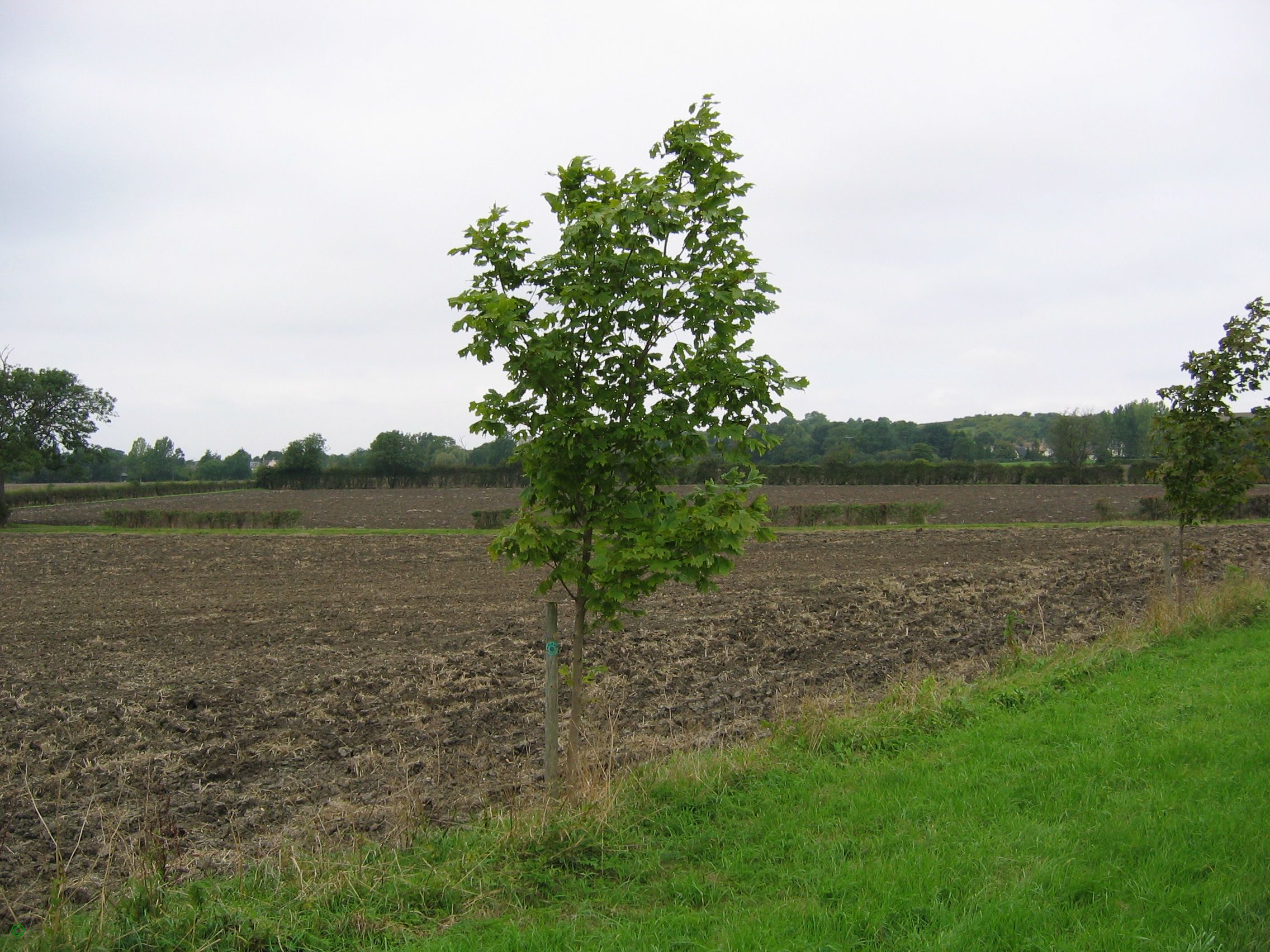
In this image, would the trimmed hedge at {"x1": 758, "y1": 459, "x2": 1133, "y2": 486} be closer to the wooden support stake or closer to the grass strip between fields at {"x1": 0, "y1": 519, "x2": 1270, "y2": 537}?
the grass strip between fields at {"x1": 0, "y1": 519, "x2": 1270, "y2": 537}

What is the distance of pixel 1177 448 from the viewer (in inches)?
608

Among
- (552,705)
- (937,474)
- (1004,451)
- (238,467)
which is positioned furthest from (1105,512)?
(238,467)

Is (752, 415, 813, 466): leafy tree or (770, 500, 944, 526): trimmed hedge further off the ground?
(752, 415, 813, 466): leafy tree

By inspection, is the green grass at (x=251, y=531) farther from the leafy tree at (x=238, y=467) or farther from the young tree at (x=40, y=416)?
the leafy tree at (x=238, y=467)

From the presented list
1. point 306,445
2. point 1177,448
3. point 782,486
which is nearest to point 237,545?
point 1177,448

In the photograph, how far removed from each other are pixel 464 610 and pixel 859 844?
1426cm

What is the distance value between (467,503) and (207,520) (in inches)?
800

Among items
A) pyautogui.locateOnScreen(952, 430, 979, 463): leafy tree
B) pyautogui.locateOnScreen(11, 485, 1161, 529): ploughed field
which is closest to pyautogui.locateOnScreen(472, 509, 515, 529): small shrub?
pyautogui.locateOnScreen(11, 485, 1161, 529): ploughed field

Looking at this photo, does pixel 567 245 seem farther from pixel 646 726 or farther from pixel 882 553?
pixel 882 553

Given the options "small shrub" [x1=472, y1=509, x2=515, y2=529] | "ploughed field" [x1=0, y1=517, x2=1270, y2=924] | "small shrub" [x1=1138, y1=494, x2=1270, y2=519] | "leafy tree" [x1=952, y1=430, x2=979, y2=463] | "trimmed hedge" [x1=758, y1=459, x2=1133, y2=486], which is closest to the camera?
"ploughed field" [x1=0, y1=517, x2=1270, y2=924]

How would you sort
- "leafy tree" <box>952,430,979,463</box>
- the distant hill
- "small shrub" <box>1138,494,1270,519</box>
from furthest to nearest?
the distant hill < "leafy tree" <box>952,430,979,463</box> < "small shrub" <box>1138,494,1270,519</box>

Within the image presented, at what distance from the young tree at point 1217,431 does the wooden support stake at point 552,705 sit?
13.0m

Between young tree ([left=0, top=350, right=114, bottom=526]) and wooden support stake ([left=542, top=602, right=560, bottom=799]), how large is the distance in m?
50.5

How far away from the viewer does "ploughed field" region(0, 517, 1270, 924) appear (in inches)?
297
